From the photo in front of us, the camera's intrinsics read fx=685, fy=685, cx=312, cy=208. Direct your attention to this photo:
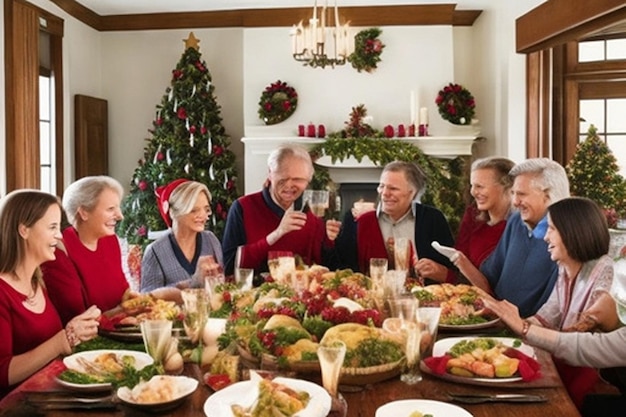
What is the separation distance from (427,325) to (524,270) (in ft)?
3.49

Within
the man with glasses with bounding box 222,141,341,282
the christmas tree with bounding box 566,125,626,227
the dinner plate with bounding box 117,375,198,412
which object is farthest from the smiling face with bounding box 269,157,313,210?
the christmas tree with bounding box 566,125,626,227

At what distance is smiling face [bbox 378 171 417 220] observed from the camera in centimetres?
316

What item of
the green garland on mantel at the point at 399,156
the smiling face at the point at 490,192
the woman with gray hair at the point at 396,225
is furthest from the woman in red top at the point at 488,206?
the green garland on mantel at the point at 399,156

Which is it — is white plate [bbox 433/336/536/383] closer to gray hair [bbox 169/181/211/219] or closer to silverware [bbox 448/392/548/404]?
silverware [bbox 448/392/548/404]

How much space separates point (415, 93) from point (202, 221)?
161 inches

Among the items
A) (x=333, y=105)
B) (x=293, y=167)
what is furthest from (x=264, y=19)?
(x=293, y=167)

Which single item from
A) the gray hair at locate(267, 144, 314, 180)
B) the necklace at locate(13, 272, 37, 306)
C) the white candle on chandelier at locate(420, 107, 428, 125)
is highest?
the white candle on chandelier at locate(420, 107, 428, 125)

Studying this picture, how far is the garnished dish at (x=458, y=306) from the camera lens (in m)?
2.16

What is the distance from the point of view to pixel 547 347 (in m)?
1.92

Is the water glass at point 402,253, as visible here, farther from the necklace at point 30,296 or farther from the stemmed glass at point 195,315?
the necklace at point 30,296

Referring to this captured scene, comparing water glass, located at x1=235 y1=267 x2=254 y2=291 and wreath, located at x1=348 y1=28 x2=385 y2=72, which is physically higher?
wreath, located at x1=348 y1=28 x2=385 y2=72

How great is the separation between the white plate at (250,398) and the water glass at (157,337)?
0.26 meters

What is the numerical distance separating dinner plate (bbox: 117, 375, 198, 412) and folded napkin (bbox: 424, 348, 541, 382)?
59 centimetres

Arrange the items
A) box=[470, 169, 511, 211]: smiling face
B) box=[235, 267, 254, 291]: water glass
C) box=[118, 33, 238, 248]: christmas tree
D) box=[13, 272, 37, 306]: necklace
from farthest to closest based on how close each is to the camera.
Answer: box=[118, 33, 238, 248]: christmas tree, box=[470, 169, 511, 211]: smiling face, box=[235, 267, 254, 291]: water glass, box=[13, 272, 37, 306]: necklace
